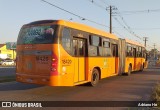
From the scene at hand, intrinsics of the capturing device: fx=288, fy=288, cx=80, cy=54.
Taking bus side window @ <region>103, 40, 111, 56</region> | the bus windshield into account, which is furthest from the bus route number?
bus side window @ <region>103, 40, 111, 56</region>

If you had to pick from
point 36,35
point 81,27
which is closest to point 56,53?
point 36,35

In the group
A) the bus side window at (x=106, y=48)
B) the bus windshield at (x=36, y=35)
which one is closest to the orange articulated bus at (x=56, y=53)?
the bus windshield at (x=36, y=35)

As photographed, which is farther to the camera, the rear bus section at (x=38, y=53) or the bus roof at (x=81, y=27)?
the bus roof at (x=81, y=27)

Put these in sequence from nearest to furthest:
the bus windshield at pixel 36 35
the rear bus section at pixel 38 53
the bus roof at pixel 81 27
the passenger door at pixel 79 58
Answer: the rear bus section at pixel 38 53, the bus windshield at pixel 36 35, the bus roof at pixel 81 27, the passenger door at pixel 79 58

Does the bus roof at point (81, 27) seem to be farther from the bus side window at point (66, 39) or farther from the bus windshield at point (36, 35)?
the bus windshield at point (36, 35)

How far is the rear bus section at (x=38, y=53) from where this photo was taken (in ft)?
39.1

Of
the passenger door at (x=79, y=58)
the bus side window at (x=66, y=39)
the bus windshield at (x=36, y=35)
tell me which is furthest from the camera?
the passenger door at (x=79, y=58)

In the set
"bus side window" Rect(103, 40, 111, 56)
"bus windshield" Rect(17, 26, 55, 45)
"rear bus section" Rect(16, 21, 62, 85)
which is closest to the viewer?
"rear bus section" Rect(16, 21, 62, 85)

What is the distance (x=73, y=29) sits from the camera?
43.3ft

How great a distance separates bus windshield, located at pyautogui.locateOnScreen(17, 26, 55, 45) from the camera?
40.1 feet

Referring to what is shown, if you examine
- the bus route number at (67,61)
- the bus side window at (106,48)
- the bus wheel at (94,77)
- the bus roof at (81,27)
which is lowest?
the bus wheel at (94,77)

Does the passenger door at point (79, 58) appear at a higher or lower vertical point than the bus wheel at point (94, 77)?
higher

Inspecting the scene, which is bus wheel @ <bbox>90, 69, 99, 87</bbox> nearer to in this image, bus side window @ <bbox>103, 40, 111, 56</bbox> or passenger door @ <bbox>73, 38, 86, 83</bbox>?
passenger door @ <bbox>73, 38, 86, 83</bbox>

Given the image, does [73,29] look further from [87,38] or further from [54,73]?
[54,73]
